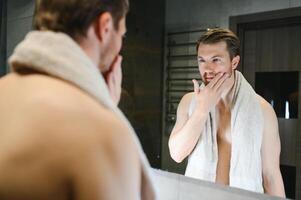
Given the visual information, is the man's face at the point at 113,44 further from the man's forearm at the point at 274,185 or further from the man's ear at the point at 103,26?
the man's forearm at the point at 274,185

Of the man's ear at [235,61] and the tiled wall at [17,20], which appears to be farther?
the tiled wall at [17,20]

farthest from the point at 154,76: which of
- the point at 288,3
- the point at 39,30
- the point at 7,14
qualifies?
the point at 7,14

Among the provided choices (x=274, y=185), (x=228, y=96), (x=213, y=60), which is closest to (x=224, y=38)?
(x=213, y=60)

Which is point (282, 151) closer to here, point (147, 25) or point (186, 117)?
point (186, 117)

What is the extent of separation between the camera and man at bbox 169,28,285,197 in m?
1.19

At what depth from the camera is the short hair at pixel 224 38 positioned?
4.02 feet

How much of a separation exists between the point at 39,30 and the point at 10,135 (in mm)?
228

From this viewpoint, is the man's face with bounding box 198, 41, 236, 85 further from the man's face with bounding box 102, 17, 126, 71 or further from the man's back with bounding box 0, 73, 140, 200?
the man's back with bounding box 0, 73, 140, 200

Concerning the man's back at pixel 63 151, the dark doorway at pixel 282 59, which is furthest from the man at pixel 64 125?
the dark doorway at pixel 282 59

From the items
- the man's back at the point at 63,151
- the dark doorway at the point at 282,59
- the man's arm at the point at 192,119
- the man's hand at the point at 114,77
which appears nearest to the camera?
the man's back at the point at 63,151

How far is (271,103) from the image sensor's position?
1.16 meters

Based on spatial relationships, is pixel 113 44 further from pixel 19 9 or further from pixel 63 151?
pixel 19 9

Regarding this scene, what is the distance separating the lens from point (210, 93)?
4.36ft

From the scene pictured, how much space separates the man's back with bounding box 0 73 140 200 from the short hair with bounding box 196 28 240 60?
0.77 m
